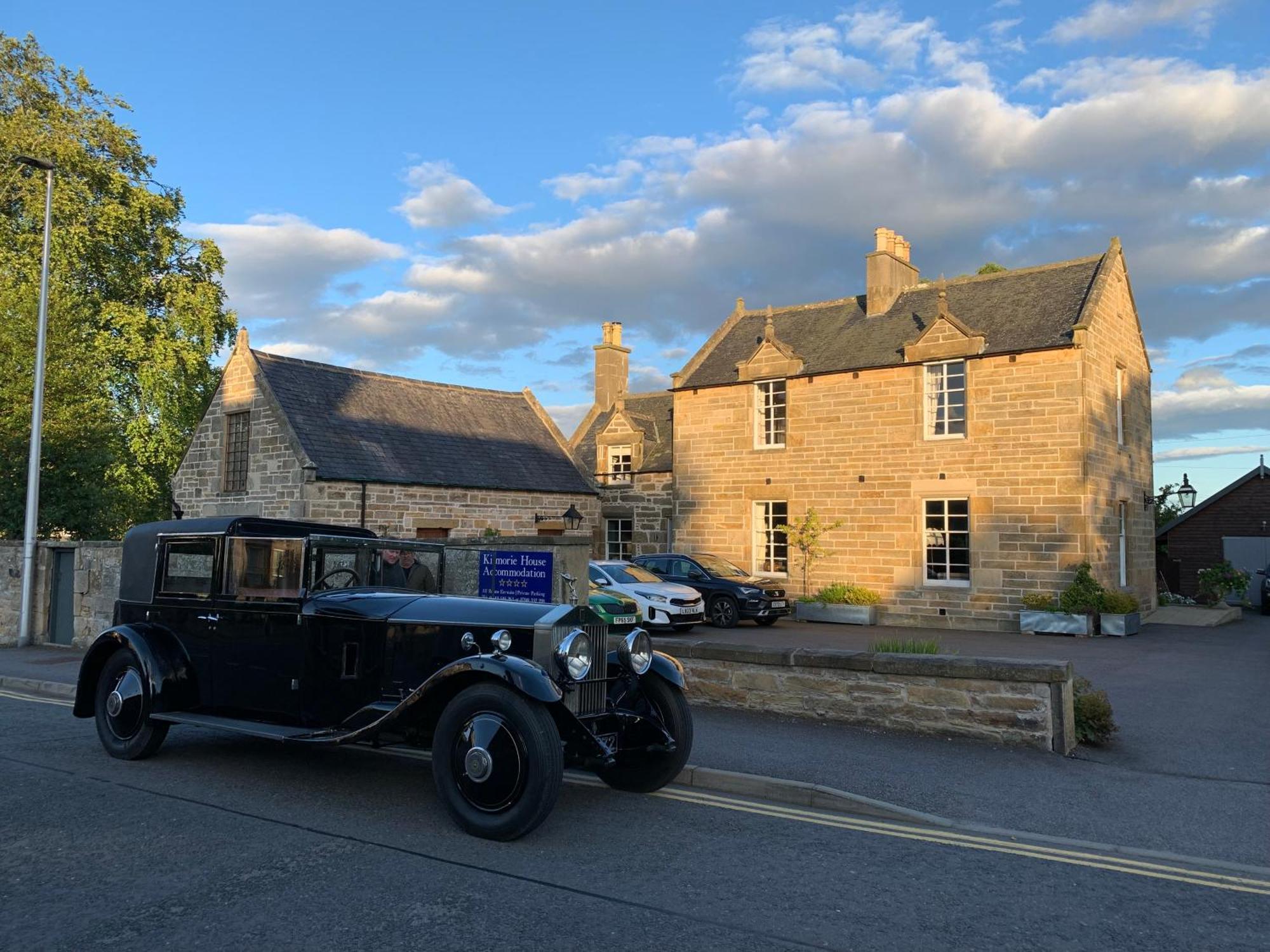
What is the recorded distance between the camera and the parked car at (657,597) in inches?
738

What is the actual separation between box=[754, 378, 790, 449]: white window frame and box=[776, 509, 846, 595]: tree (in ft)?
7.28

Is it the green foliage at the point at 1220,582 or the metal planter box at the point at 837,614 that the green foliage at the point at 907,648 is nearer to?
the metal planter box at the point at 837,614

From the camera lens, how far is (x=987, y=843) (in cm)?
600

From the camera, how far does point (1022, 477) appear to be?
21000 mm

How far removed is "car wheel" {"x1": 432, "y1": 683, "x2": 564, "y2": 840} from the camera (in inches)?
222

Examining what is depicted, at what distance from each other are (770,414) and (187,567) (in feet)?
62.4

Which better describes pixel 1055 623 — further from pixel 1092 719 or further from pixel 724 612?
pixel 1092 719

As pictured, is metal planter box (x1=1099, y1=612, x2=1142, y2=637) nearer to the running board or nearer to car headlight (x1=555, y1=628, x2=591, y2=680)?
car headlight (x1=555, y1=628, x2=591, y2=680)

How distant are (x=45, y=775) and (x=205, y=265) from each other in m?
31.1

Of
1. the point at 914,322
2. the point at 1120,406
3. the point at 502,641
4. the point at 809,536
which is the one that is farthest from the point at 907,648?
the point at 1120,406

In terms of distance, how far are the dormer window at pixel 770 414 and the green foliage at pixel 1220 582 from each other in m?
11.9

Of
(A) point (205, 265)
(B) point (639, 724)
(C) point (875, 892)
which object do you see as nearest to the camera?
(C) point (875, 892)

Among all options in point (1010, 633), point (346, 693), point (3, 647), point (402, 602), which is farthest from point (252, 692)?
point (1010, 633)

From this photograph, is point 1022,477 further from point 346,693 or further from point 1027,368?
point 346,693
